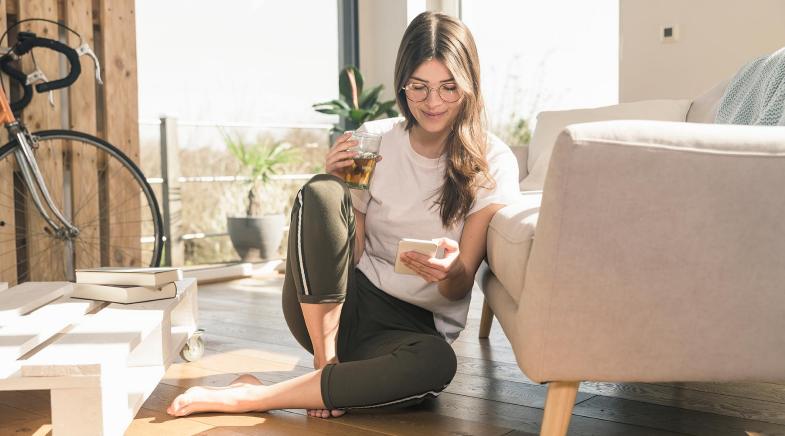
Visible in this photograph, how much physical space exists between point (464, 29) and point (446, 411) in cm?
82

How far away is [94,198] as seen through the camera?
10.0 ft

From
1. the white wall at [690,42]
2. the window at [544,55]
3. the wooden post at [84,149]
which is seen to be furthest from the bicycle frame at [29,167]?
the white wall at [690,42]

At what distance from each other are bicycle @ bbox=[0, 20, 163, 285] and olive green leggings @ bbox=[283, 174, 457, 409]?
1510 millimetres

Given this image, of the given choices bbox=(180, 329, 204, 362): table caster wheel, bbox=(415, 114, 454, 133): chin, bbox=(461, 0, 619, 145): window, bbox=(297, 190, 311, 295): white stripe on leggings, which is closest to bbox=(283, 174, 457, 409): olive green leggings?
bbox=(297, 190, 311, 295): white stripe on leggings

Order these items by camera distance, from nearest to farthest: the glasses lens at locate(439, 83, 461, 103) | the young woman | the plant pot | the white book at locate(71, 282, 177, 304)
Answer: the young woman
the glasses lens at locate(439, 83, 461, 103)
the white book at locate(71, 282, 177, 304)
the plant pot

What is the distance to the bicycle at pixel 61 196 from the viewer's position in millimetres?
2656

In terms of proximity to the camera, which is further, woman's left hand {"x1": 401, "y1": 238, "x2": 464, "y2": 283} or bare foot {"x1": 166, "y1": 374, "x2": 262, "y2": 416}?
bare foot {"x1": 166, "y1": 374, "x2": 262, "y2": 416}

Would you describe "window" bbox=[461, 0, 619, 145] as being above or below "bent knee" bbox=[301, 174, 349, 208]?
above

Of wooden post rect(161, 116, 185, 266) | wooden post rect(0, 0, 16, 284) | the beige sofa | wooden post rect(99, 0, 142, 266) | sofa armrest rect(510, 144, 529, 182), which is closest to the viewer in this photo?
the beige sofa

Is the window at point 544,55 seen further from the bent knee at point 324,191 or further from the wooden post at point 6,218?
the bent knee at point 324,191

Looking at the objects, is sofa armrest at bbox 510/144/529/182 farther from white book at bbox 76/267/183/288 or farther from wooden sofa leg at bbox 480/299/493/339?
white book at bbox 76/267/183/288

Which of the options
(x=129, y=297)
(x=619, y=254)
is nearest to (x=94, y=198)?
(x=129, y=297)

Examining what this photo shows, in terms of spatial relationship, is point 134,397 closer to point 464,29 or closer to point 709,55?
point 464,29

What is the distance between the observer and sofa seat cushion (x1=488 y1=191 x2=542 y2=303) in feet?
4.18
